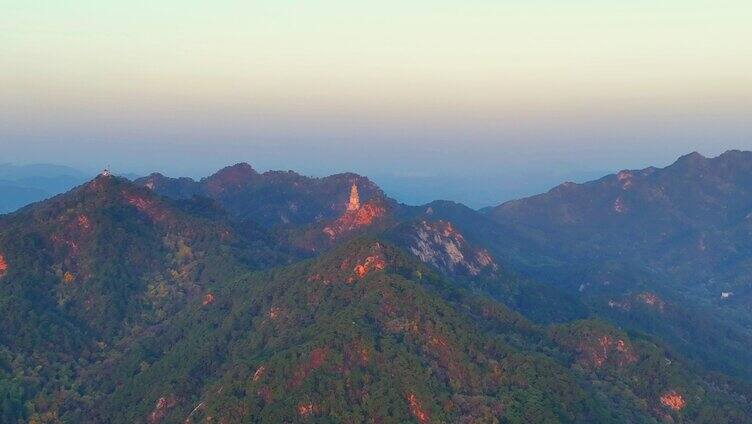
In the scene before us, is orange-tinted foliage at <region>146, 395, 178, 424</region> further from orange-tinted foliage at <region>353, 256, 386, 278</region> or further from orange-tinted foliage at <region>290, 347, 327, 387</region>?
orange-tinted foliage at <region>353, 256, 386, 278</region>

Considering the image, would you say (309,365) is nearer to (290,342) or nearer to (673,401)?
(290,342)

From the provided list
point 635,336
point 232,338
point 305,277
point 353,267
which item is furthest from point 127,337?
point 635,336

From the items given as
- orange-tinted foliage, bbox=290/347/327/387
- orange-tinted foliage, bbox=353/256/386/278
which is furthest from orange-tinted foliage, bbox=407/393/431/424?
orange-tinted foliage, bbox=353/256/386/278

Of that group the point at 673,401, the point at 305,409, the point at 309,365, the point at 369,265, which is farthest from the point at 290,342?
the point at 673,401

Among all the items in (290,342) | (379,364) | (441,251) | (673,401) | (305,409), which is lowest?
(673,401)

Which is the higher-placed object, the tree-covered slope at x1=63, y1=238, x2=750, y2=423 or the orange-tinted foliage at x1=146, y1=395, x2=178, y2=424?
the tree-covered slope at x1=63, y1=238, x2=750, y2=423

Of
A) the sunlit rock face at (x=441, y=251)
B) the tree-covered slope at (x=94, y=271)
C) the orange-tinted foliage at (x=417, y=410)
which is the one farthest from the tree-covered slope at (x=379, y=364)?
the sunlit rock face at (x=441, y=251)

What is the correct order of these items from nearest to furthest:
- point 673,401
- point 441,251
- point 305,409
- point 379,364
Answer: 1. point 305,409
2. point 379,364
3. point 673,401
4. point 441,251

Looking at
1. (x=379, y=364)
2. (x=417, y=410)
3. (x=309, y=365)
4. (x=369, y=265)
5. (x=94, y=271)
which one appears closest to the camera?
(x=417, y=410)

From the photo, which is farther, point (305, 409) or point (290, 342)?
point (290, 342)

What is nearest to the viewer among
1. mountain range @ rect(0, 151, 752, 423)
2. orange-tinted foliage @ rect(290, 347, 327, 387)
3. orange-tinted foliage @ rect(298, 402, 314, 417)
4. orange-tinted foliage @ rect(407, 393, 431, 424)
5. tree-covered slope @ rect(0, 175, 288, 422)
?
orange-tinted foliage @ rect(298, 402, 314, 417)

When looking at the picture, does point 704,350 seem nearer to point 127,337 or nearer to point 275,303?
point 275,303
